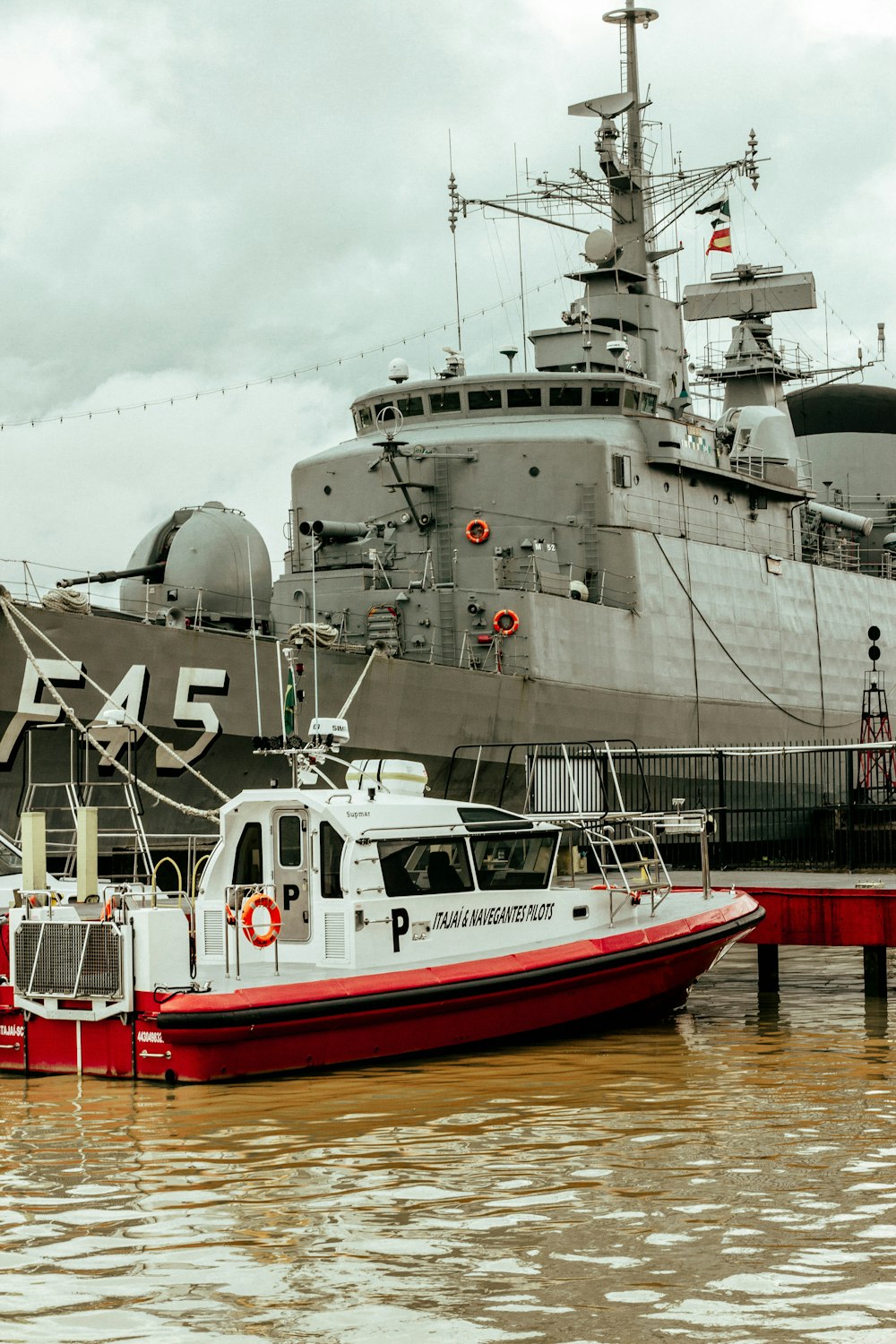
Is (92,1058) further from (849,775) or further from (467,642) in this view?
(467,642)

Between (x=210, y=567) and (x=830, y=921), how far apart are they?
1020 cm

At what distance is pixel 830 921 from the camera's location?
13.1 meters

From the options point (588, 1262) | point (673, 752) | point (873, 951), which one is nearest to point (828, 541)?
point (673, 752)

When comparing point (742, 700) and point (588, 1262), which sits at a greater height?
point (742, 700)

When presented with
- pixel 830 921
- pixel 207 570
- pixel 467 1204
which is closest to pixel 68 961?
pixel 467 1204

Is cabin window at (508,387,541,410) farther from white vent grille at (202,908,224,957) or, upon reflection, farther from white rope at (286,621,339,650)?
white vent grille at (202,908,224,957)

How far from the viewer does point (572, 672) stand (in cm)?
2253

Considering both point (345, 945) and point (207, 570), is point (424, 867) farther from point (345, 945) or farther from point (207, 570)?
point (207, 570)

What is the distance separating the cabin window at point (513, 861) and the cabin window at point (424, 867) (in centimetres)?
16

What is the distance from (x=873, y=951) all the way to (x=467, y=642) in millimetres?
9532

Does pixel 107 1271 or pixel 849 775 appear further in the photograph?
pixel 849 775

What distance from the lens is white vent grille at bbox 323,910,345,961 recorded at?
35.1 feet

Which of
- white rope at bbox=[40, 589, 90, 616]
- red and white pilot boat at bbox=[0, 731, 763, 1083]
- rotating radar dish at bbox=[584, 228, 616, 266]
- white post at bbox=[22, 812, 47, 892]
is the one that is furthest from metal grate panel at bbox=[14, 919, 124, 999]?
rotating radar dish at bbox=[584, 228, 616, 266]

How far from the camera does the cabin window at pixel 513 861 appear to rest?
11461mm
